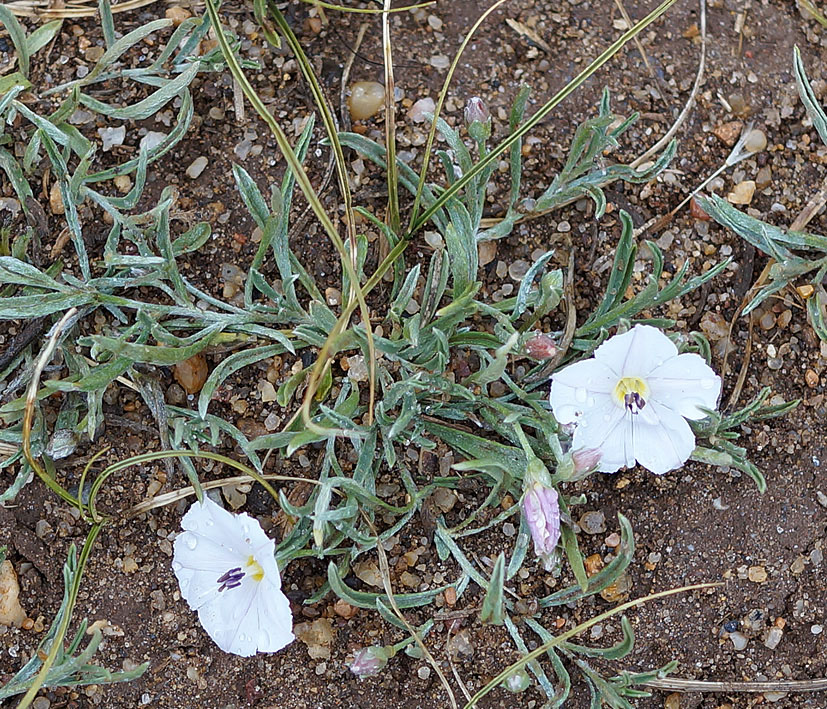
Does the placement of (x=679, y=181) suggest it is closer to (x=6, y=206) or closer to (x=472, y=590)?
(x=472, y=590)

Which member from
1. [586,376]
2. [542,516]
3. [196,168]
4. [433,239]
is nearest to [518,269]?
[433,239]

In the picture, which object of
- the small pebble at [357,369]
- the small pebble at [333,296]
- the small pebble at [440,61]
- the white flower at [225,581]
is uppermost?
the small pebble at [440,61]

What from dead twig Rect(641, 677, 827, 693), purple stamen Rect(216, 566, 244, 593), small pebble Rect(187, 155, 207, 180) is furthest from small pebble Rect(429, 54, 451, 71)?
dead twig Rect(641, 677, 827, 693)

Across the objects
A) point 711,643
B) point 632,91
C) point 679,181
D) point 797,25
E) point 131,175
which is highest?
point 797,25

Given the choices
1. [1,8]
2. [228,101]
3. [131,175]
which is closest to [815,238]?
[228,101]

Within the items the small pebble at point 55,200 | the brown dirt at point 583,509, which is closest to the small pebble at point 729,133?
the brown dirt at point 583,509

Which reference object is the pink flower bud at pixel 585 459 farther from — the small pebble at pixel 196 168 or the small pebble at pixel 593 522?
the small pebble at pixel 196 168
